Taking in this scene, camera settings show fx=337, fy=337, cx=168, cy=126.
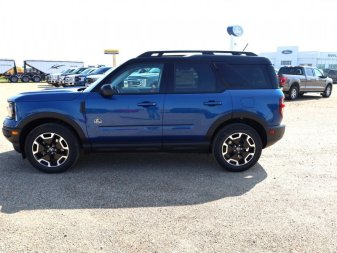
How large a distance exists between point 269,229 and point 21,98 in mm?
3851

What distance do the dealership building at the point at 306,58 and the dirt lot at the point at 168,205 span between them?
217 ft

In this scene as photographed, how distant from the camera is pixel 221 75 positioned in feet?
17.2

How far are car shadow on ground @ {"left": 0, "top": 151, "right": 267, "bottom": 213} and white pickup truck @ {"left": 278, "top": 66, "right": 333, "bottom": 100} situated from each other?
1174 centimetres

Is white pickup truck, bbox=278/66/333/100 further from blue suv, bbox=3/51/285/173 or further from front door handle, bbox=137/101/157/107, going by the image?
front door handle, bbox=137/101/157/107

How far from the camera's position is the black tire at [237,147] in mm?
5254

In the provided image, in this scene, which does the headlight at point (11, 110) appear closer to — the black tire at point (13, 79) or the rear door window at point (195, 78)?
the rear door window at point (195, 78)

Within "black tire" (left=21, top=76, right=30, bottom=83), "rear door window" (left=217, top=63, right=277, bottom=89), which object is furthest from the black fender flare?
"black tire" (left=21, top=76, right=30, bottom=83)

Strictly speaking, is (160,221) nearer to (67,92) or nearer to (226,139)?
(226,139)

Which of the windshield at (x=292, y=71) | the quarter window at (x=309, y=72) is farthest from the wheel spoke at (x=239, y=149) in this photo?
the quarter window at (x=309, y=72)

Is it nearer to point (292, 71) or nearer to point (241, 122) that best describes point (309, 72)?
point (292, 71)

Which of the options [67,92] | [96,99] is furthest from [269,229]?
[67,92]

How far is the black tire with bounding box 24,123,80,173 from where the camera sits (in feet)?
16.5

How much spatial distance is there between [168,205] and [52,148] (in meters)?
2.14

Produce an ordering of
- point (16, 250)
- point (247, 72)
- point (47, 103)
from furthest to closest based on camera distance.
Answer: point (247, 72)
point (47, 103)
point (16, 250)
